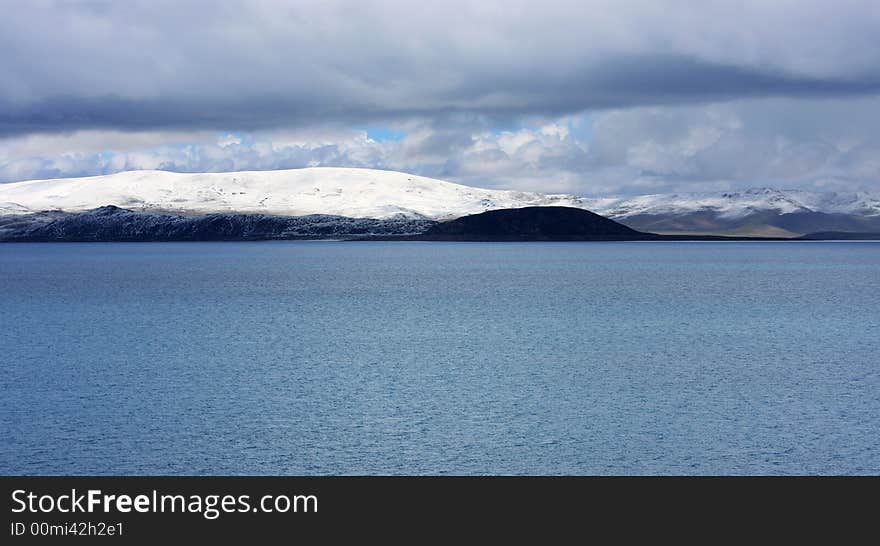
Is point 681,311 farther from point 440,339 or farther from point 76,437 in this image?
point 76,437

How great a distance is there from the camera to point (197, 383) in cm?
4516

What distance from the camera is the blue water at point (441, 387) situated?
3207 centimetres

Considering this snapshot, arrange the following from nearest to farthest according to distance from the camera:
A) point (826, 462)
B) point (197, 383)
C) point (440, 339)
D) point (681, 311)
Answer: point (826, 462) → point (197, 383) → point (440, 339) → point (681, 311)

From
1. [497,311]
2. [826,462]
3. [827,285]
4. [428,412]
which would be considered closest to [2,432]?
[428,412]

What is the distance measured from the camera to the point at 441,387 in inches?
1718

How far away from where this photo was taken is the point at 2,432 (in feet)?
114

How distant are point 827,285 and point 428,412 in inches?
3517

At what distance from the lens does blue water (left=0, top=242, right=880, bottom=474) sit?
32066 millimetres

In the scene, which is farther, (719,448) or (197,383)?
(197,383)

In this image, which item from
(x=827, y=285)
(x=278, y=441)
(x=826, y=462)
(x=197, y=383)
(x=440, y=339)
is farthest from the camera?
(x=827, y=285)
